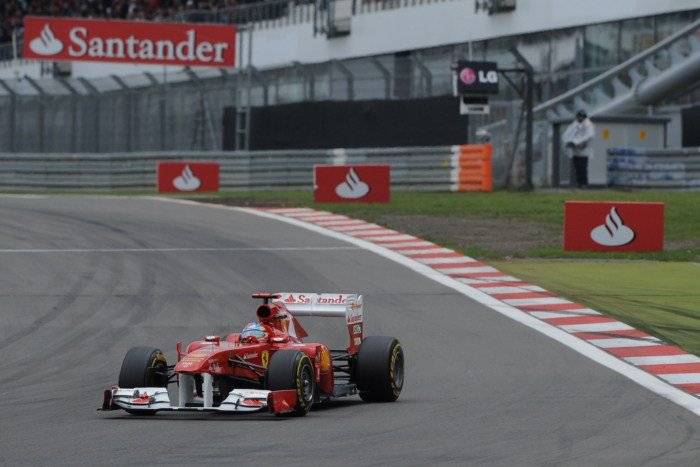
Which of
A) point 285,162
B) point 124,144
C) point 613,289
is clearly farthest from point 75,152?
point 613,289

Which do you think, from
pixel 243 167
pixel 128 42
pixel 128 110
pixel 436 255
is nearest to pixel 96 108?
pixel 128 110

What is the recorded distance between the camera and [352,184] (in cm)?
3052

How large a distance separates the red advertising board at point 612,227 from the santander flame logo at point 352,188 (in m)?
7.67

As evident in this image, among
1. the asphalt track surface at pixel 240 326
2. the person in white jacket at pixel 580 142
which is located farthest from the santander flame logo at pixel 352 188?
the person in white jacket at pixel 580 142

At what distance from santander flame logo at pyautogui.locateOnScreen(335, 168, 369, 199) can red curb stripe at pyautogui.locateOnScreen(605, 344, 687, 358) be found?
15642 millimetres

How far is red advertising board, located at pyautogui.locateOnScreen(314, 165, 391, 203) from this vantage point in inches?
1195

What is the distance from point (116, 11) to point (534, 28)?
57.4 feet

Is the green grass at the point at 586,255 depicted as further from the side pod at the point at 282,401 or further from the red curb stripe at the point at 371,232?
the side pod at the point at 282,401

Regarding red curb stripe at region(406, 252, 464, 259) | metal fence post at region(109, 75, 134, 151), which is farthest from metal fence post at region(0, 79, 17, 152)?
red curb stripe at region(406, 252, 464, 259)

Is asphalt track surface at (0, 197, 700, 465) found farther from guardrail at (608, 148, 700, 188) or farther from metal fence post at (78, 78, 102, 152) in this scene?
metal fence post at (78, 78, 102, 152)

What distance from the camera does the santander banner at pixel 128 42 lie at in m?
43.2

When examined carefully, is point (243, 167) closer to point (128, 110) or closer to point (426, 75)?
point (426, 75)

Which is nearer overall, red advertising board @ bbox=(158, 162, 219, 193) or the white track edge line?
the white track edge line

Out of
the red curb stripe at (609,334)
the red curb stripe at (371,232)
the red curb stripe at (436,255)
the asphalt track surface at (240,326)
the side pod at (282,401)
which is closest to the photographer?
the asphalt track surface at (240,326)
